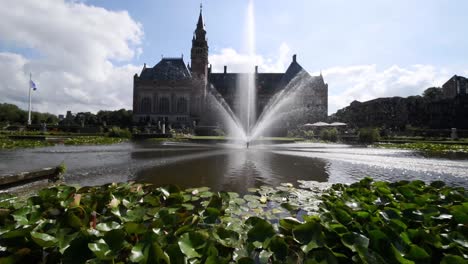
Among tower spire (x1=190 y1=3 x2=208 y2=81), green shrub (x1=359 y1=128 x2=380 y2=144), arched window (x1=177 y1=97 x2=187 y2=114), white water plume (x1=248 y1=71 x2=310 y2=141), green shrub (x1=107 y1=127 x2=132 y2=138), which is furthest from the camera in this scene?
white water plume (x1=248 y1=71 x2=310 y2=141)

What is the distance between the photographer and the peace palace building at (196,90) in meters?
67.6

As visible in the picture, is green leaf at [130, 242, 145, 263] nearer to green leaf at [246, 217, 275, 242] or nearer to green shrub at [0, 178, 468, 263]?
green shrub at [0, 178, 468, 263]

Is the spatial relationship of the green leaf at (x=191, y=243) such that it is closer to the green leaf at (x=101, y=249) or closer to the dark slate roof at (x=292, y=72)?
the green leaf at (x=101, y=249)

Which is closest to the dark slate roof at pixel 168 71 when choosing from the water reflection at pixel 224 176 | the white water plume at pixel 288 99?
the white water plume at pixel 288 99

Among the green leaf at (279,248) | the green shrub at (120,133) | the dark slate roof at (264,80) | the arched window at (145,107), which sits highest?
the dark slate roof at (264,80)

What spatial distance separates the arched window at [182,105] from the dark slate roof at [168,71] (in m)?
5.58

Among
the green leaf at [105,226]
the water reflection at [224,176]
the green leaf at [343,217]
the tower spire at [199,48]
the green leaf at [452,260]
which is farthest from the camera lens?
the tower spire at [199,48]

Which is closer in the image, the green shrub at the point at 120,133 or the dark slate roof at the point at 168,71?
the green shrub at the point at 120,133

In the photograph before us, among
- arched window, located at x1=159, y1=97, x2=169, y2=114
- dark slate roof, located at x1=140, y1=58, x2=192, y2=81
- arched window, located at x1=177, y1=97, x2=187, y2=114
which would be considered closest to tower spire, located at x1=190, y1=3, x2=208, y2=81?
dark slate roof, located at x1=140, y1=58, x2=192, y2=81

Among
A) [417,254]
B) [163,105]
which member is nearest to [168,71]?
[163,105]

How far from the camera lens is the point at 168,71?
71312 mm

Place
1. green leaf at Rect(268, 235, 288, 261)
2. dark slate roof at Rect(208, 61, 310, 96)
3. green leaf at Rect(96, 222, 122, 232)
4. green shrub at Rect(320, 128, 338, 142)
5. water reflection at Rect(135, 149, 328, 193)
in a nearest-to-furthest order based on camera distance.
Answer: green leaf at Rect(268, 235, 288, 261)
green leaf at Rect(96, 222, 122, 232)
water reflection at Rect(135, 149, 328, 193)
green shrub at Rect(320, 128, 338, 142)
dark slate roof at Rect(208, 61, 310, 96)

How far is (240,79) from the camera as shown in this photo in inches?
3152

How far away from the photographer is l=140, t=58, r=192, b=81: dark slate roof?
70.4 metres
